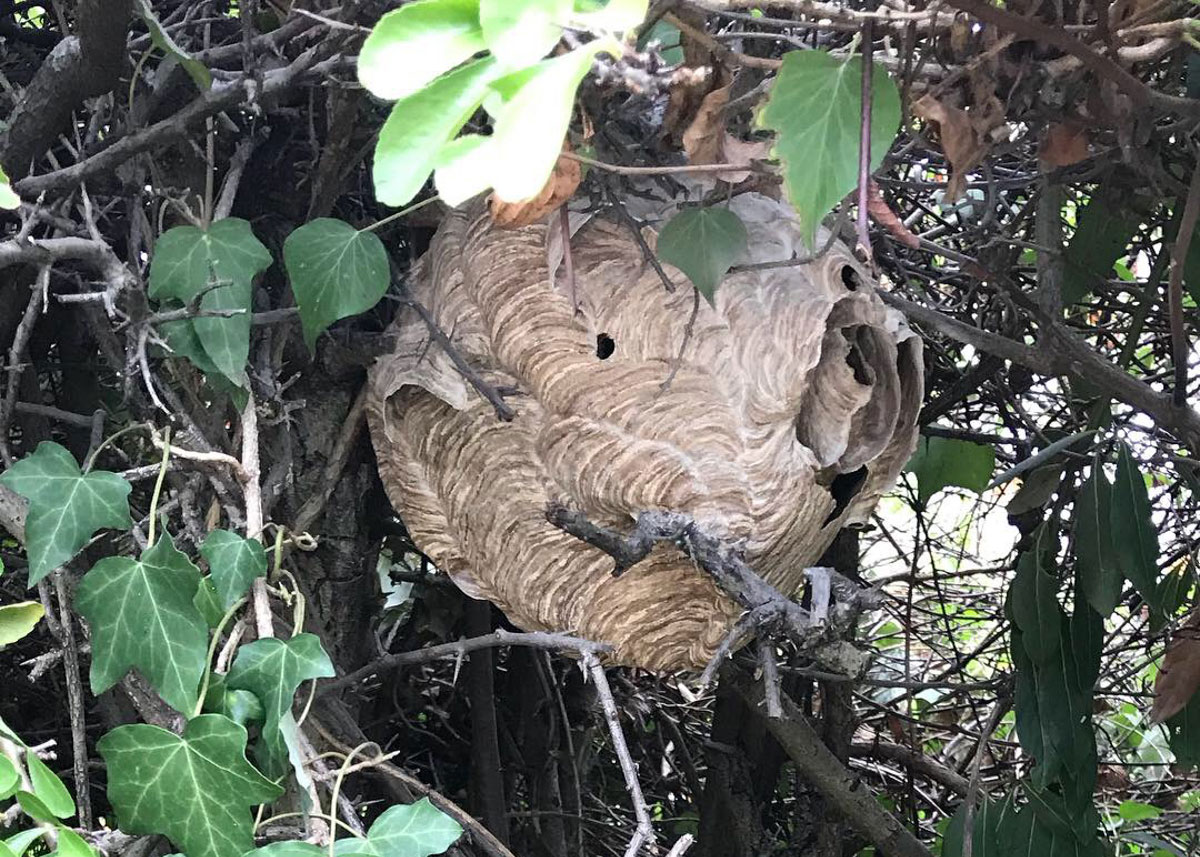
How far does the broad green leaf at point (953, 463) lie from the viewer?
67.0 inches

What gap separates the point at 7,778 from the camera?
64cm

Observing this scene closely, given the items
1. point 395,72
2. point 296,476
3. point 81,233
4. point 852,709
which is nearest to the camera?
point 395,72

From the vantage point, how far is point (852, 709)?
1907mm

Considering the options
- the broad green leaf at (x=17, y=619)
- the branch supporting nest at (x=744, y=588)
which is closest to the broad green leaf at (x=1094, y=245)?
the branch supporting nest at (x=744, y=588)

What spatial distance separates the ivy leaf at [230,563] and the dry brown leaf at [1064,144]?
77 cm

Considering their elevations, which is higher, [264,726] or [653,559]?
[653,559]

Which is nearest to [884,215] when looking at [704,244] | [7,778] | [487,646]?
[704,244]

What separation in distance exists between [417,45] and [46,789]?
0.54 m

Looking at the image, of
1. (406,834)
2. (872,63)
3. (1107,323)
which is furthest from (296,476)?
(1107,323)

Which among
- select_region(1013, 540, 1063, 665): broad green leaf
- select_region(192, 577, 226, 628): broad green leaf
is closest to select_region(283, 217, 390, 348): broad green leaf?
select_region(192, 577, 226, 628): broad green leaf

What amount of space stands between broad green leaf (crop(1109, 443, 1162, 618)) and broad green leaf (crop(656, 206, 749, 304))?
0.68 metres

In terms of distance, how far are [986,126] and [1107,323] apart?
106 centimetres

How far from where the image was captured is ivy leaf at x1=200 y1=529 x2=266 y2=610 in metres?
0.92

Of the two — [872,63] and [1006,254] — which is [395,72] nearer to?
[872,63]
